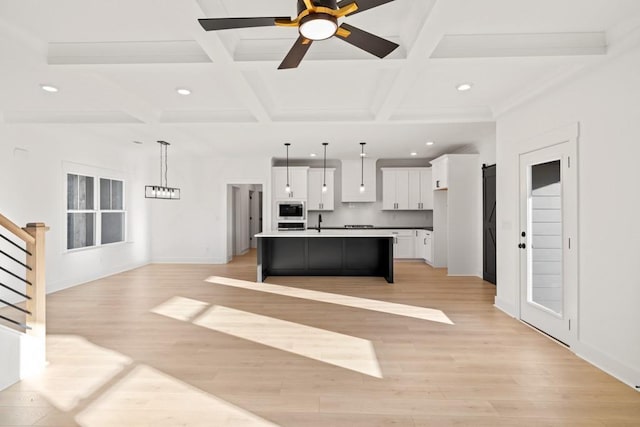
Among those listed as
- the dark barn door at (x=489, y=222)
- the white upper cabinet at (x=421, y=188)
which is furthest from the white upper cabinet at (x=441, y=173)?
the white upper cabinet at (x=421, y=188)

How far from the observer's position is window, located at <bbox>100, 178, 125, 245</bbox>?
6.88 meters

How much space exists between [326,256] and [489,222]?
3031 mm

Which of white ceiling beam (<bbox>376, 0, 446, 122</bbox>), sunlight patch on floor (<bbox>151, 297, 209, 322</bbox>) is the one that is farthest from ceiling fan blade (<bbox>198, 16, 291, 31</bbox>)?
sunlight patch on floor (<bbox>151, 297, 209, 322</bbox>)

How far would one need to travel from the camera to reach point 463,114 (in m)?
4.73

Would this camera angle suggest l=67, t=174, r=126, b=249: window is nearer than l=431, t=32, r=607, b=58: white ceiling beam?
No

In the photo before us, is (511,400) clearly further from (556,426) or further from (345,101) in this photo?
(345,101)

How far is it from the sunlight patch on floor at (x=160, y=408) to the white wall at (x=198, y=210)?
19.8ft

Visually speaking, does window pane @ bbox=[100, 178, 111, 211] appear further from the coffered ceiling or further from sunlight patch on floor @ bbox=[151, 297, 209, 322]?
sunlight patch on floor @ bbox=[151, 297, 209, 322]

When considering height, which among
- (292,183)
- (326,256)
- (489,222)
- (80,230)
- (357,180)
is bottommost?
(326,256)

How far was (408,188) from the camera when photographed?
8688 mm

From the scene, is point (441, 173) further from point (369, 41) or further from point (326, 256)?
point (369, 41)

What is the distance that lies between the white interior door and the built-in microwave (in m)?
5.24

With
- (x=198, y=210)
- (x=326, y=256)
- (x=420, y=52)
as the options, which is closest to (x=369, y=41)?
(x=420, y=52)

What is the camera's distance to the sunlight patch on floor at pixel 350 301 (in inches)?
167
